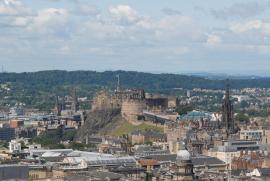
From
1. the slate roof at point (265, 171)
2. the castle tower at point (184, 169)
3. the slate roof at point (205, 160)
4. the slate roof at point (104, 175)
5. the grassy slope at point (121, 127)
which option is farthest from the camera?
the grassy slope at point (121, 127)

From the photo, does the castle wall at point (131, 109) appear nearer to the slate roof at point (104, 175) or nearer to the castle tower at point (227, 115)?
the castle tower at point (227, 115)

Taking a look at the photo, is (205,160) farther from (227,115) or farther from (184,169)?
(184,169)

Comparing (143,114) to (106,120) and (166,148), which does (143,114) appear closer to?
(106,120)

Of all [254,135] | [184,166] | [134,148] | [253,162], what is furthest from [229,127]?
[184,166]

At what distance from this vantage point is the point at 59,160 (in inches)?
4749

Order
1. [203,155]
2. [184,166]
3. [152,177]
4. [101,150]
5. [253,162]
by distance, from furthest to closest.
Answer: [101,150] < [203,155] < [253,162] < [152,177] < [184,166]

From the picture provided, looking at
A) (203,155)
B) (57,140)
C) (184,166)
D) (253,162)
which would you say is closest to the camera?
(184,166)

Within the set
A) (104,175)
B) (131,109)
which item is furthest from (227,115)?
(104,175)

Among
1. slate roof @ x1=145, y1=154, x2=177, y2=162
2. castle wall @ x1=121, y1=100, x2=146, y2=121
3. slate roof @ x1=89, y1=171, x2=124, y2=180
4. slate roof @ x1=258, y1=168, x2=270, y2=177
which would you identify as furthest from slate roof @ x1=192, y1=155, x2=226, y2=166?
castle wall @ x1=121, y1=100, x2=146, y2=121

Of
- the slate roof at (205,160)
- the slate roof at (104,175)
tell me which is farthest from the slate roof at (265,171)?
the slate roof at (205,160)

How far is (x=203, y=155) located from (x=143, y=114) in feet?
207

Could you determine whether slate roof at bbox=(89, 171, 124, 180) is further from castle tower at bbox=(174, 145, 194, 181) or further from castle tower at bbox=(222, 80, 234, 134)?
castle tower at bbox=(222, 80, 234, 134)

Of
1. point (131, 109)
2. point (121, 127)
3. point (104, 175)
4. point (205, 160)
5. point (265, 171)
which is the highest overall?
point (131, 109)

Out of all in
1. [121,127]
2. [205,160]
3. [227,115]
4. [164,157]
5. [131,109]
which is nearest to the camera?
[205,160]
